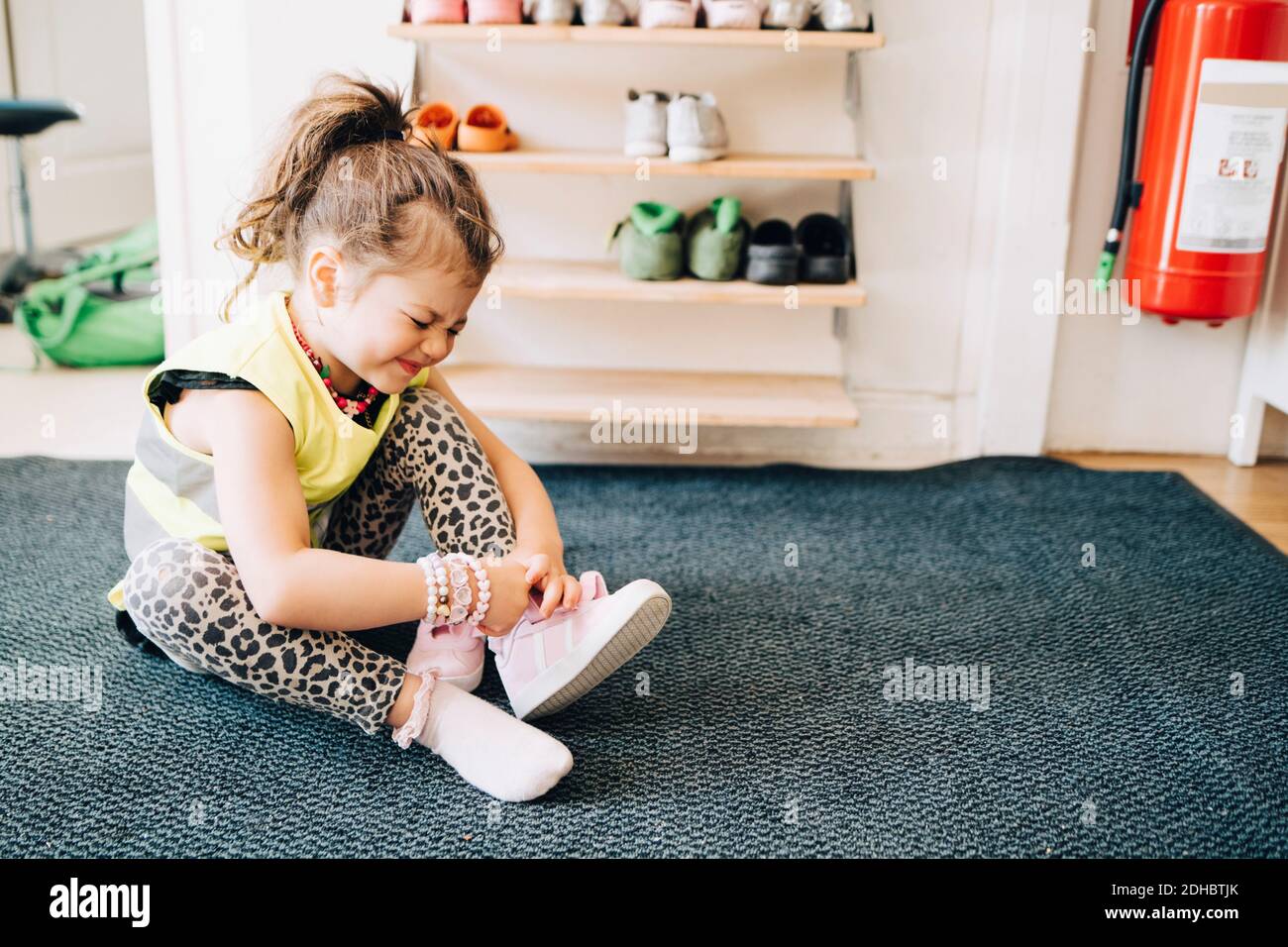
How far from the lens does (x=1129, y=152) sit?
76.8 inches

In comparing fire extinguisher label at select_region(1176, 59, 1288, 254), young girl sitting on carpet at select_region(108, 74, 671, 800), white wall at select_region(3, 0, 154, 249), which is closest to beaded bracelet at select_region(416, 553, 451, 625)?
young girl sitting on carpet at select_region(108, 74, 671, 800)

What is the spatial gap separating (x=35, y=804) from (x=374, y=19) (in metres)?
1.44

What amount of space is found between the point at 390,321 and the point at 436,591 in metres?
0.26

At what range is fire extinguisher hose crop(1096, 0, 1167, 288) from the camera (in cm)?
190

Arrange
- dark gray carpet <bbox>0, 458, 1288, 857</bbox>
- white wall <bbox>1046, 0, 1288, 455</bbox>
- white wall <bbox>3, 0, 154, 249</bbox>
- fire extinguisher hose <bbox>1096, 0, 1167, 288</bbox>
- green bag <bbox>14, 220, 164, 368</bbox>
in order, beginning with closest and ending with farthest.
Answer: dark gray carpet <bbox>0, 458, 1288, 857</bbox>, fire extinguisher hose <bbox>1096, 0, 1167, 288</bbox>, white wall <bbox>1046, 0, 1288, 455</bbox>, green bag <bbox>14, 220, 164, 368</bbox>, white wall <bbox>3, 0, 154, 249</bbox>

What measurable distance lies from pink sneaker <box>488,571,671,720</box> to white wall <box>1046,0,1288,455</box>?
134 cm

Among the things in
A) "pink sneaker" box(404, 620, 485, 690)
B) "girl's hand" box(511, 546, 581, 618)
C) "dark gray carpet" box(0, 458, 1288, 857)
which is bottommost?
"dark gray carpet" box(0, 458, 1288, 857)

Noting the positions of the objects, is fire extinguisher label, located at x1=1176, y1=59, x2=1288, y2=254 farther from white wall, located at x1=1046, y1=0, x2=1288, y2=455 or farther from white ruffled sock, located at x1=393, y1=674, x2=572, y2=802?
white ruffled sock, located at x1=393, y1=674, x2=572, y2=802

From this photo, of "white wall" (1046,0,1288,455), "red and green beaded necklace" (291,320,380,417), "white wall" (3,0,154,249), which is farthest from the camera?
"white wall" (3,0,154,249)

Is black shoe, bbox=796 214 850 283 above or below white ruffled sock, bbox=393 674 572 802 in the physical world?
above

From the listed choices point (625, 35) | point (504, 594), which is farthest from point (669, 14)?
point (504, 594)

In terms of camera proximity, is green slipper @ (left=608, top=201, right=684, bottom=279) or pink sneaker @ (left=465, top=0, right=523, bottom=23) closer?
pink sneaker @ (left=465, top=0, right=523, bottom=23)

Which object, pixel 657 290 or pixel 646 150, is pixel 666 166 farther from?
pixel 657 290

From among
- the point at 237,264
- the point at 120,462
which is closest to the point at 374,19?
the point at 237,264
